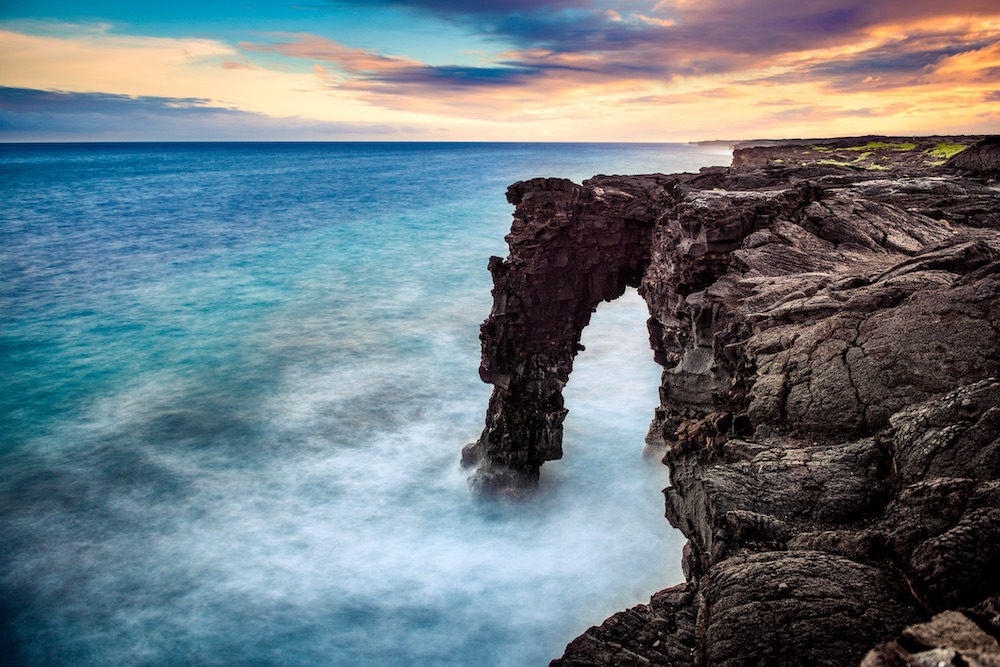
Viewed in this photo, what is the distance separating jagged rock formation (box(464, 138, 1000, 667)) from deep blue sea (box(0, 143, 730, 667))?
36.4 feet

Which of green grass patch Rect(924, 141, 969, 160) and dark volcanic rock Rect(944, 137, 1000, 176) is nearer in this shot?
dark volcanic rock Rect(944, 137, 1000, 176)

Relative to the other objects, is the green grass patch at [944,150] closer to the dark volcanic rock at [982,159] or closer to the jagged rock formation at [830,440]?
the dark volcanic rock at [982,159]

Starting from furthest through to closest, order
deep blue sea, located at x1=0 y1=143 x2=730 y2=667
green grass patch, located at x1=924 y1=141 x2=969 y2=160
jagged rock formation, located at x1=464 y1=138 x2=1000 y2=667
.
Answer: green grass patch, located at x1=924 y1=141 x2=969 y2=160
deep blue sea, located at x1=0 y1=143 x2=730 y2=667
jagged rock formation, located at x1=464 y1=138 x2=1000 y2=667

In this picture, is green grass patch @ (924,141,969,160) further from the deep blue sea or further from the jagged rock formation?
the jagged rock formation

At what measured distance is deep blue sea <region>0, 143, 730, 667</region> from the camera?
19.5 m

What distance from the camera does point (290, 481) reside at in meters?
27.4

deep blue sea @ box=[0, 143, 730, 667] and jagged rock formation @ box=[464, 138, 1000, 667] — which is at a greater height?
jagged rock formation @ box=[464, 138, 1000, 667]

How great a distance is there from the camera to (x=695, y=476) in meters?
9.19

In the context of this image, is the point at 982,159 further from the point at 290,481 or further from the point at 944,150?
the point at 290,481

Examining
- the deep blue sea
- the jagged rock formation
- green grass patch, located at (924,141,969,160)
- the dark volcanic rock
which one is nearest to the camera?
the jagged rock formation

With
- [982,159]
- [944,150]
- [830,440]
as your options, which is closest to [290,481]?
[830,440]

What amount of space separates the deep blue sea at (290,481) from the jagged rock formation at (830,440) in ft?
36.4

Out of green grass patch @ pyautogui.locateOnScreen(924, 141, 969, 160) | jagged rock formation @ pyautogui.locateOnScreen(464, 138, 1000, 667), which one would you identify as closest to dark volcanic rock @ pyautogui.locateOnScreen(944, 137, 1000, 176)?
jagged rock formation @ pyautogui.locateOnScreen(464, 138, 1000, 667)

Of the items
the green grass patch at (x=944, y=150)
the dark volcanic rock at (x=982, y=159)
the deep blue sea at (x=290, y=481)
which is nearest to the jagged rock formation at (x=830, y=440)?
the dark volcanic rock at (x=982, y=159)
